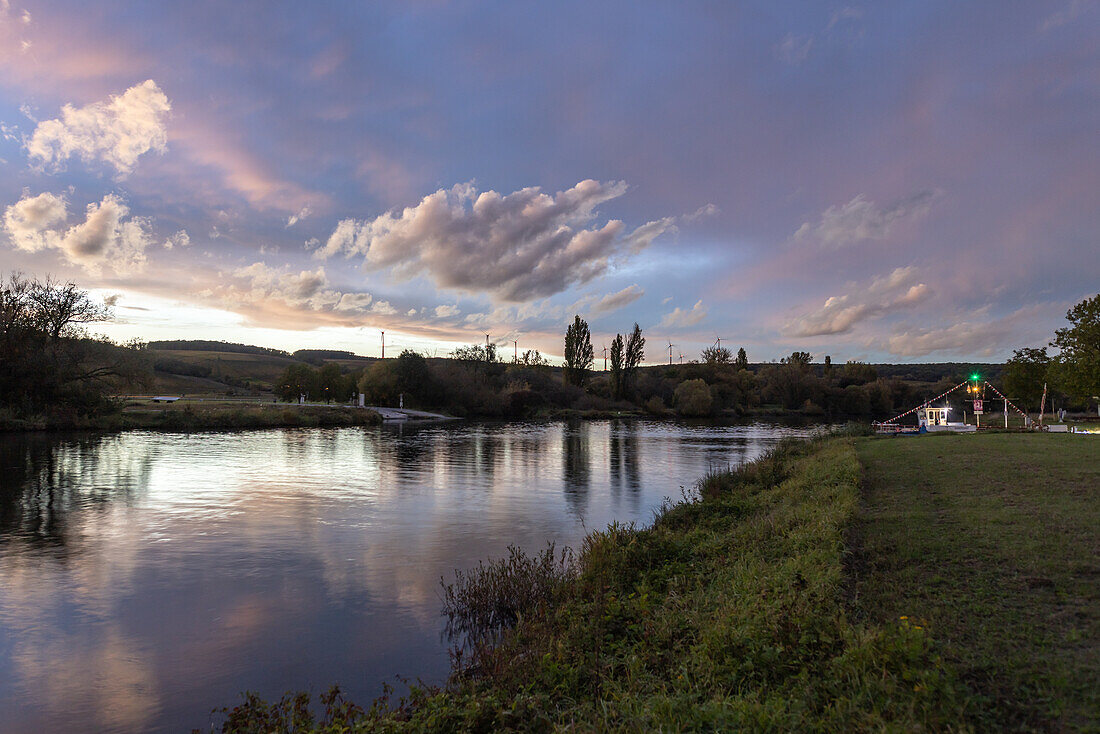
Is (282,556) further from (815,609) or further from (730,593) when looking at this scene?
(815,609)

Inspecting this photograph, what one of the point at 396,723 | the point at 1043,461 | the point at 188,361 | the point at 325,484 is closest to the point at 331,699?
the point at 396,723

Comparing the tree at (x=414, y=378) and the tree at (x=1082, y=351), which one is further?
the tree at (x=414, y=378)

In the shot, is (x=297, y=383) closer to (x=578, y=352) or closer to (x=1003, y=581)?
(x=578, y=352)

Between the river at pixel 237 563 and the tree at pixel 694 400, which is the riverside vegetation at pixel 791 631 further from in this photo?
the tree at pixel 694 400

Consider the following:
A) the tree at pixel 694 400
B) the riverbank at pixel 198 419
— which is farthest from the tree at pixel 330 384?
the tree at pixel 694 400

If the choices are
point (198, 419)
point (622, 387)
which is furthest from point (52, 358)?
point (622, 387)

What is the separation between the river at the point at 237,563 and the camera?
660 cm

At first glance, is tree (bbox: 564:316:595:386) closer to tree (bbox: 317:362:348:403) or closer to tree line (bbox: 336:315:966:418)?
tree line (bbox: 336:315:966:418)

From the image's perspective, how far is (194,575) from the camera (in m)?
10.5

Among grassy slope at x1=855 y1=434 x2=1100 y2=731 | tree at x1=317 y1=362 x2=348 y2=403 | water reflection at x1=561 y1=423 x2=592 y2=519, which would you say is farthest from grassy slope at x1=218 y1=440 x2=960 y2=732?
tree at x1=317 y1=362 x2=348 y2=403

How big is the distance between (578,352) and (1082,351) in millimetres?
74084

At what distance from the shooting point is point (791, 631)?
5152 mm

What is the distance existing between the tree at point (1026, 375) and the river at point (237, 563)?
141ft

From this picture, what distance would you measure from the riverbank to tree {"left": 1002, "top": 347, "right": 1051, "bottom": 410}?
59.4 m
